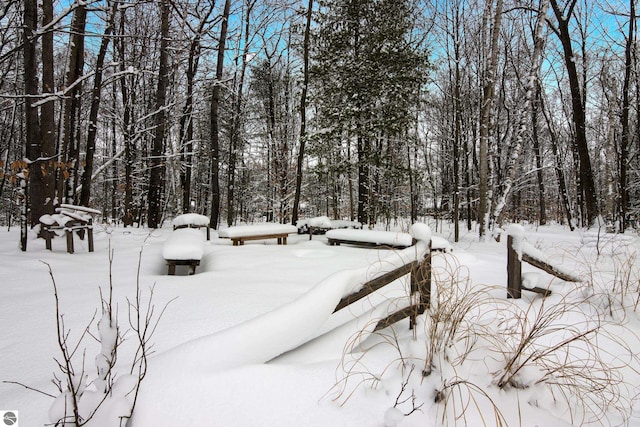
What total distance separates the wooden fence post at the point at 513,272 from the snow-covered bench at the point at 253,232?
583cm

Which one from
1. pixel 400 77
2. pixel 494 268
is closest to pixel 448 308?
pixel 494 268

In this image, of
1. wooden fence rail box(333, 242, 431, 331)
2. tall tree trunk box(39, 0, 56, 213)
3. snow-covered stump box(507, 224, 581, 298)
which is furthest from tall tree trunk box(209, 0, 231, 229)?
snow-covered stump box(507, 224, 581, 298)

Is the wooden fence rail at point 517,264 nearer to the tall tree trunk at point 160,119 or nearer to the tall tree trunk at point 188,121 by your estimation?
the tall tree trunk at point 160,119

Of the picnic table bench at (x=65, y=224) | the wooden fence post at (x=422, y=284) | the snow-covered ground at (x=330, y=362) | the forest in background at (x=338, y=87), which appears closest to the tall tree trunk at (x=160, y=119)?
the forest in background at (x=338, y=87)

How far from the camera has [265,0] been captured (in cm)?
1285

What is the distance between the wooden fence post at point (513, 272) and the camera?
3287 millimetres

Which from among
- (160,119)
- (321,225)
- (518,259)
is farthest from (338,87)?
(518,259)

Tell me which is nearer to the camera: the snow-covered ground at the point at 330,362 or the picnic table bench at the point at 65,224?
the snow-covered ground at the point at 330,362

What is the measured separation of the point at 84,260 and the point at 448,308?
19.6ft

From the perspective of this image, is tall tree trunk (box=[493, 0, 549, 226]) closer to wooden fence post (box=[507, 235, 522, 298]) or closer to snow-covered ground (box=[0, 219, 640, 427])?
snow-covered ground (box=[0, 219, 640, 427])

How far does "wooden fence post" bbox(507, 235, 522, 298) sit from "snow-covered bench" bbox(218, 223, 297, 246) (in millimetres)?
5829

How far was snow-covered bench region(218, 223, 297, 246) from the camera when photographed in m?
7.68

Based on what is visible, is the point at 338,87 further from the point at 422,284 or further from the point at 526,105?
the point at 422,284

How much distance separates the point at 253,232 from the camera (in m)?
7.90
